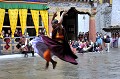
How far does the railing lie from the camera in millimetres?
28562

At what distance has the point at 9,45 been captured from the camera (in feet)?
94.9

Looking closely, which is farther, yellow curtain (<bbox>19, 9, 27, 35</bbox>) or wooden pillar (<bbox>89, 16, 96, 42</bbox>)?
wooden pillar (<bbox>89, 16, 96, 42</bbox>)

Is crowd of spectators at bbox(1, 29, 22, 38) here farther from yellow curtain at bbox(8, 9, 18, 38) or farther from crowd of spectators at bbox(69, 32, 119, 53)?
crowd of spectators at bbox(69, 32, 119, 53)

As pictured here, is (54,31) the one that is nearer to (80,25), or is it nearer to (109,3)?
(80,25)

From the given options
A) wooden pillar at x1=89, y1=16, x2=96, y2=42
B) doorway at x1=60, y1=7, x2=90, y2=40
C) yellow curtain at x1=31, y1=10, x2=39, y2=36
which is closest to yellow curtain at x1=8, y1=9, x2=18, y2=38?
yellow curtain at x1=31, y1=10, x2=39, y2=36

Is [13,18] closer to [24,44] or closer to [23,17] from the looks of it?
[23,17]

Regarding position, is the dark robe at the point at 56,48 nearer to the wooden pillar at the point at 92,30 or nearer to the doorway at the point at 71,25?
the wooden pillar at the point at 92,30

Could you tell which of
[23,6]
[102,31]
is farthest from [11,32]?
[102,31]

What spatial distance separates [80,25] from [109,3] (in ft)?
20.1

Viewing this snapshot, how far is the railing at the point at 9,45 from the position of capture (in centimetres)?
2856

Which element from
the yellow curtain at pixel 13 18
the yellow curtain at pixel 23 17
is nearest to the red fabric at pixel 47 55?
the yellow curtain at pixel 13 18

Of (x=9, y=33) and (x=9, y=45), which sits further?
(x=9, y=33)

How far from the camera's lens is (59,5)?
33656 millimetres

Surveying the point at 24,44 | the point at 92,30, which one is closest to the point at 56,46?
the point at 24,44
